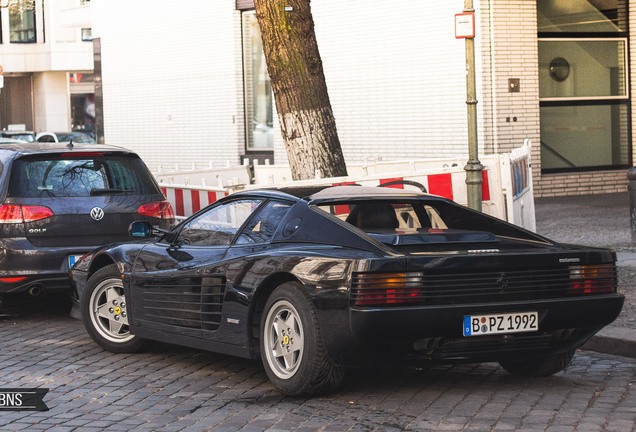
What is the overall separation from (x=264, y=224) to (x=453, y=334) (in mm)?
1577

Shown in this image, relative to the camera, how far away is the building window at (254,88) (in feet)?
87.7

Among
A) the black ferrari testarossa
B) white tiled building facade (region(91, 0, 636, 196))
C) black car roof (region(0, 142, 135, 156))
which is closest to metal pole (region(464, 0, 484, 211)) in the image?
black car roof (region(0, 142, 135, 156))

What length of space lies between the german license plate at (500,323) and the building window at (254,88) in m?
19.7

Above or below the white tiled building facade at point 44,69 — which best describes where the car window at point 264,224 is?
below

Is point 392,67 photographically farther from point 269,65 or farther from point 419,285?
point 419,285

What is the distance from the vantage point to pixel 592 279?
24.4ft

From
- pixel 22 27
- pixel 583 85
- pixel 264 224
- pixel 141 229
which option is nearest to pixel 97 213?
pixel 141 229

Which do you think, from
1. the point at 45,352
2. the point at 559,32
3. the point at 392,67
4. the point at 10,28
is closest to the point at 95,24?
the point at 392,67

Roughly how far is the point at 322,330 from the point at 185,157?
21.7 m

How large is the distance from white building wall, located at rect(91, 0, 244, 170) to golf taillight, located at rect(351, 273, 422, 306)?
66.5 feet

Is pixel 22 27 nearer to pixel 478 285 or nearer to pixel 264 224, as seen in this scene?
pixel 264 224

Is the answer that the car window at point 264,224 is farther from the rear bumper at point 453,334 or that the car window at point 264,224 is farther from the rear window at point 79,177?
the rear window at point 79,177

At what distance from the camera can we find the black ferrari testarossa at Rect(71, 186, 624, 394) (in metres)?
6.91

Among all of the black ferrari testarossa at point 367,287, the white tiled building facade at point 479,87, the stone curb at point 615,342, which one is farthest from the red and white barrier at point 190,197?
the white tiled building facade at point 479,87
